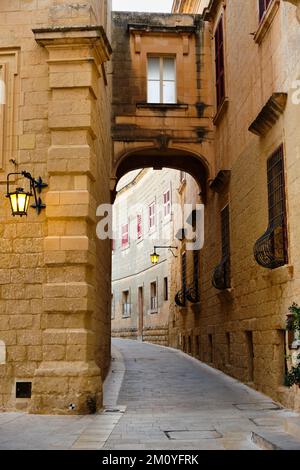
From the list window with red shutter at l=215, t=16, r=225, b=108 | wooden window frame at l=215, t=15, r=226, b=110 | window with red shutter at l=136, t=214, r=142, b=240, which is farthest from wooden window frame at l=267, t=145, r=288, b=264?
window with red shutter at l=136, t=214, r=142, b=240

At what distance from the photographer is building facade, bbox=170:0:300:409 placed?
891 cm

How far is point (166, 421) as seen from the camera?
7.93 metres

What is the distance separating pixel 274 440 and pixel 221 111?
9.10 m

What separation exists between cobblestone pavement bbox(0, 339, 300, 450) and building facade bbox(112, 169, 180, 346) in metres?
11.9

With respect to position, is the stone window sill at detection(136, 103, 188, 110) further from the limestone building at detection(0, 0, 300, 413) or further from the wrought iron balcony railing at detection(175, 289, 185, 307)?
the wrought iron balcony railing at detection(175, 289, 185, 307)

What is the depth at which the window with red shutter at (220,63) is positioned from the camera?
13891 millimetres

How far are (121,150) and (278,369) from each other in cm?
727

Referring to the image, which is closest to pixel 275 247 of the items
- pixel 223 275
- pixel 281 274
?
pixel 281 274

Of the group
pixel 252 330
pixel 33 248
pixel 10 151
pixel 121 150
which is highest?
pixel 121 150

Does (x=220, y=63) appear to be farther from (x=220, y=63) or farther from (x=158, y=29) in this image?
(x=158, y=29)

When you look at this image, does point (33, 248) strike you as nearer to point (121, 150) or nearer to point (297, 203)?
point (297, 203)
